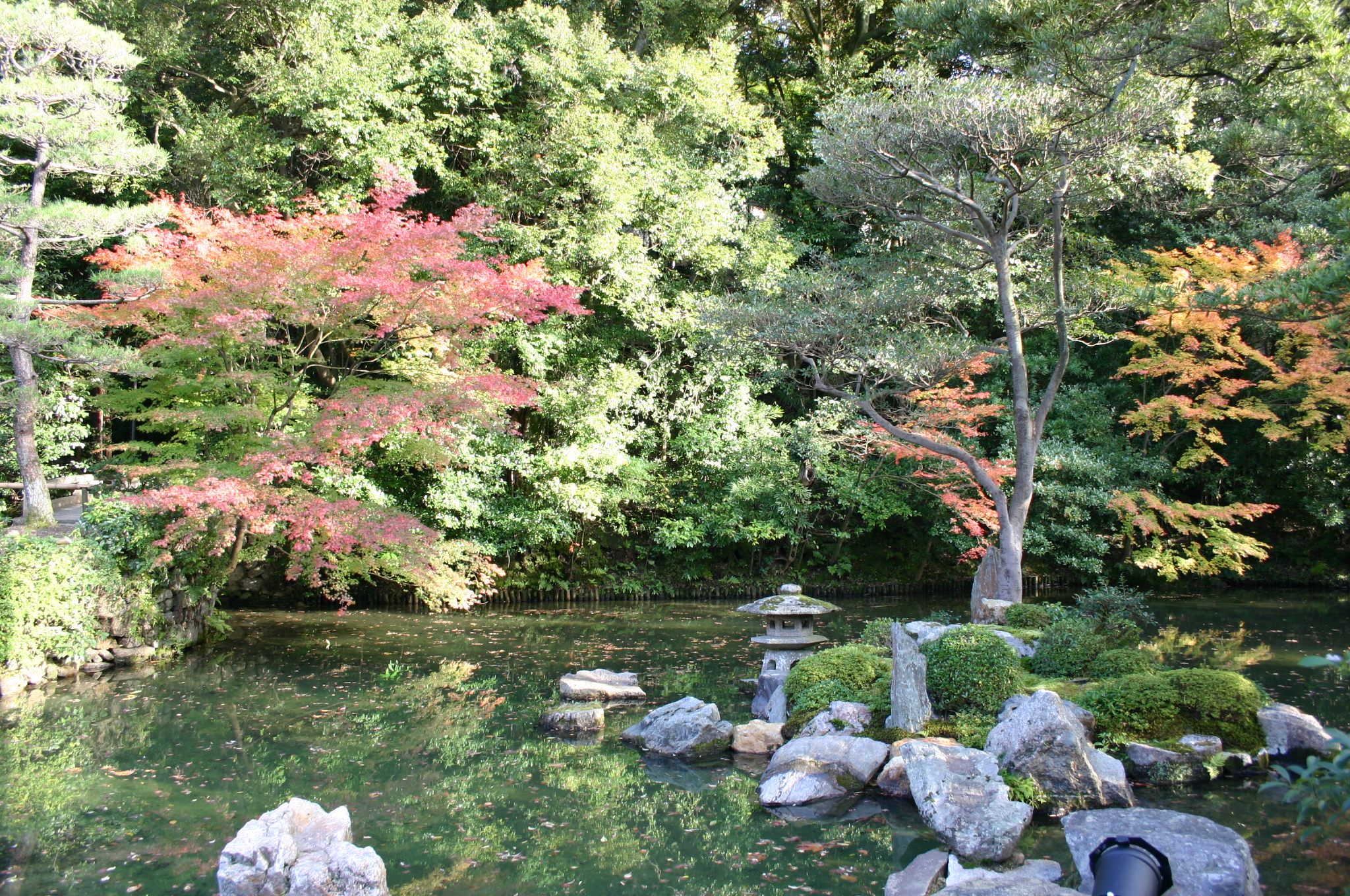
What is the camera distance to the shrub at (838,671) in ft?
24.0

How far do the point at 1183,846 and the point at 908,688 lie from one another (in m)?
2.57

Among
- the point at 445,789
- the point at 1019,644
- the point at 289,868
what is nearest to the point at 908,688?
the point at 1019,644

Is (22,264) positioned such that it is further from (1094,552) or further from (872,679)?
(1094,552)

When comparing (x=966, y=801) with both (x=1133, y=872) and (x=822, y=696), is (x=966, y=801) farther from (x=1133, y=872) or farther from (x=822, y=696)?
(x=822, y=696)

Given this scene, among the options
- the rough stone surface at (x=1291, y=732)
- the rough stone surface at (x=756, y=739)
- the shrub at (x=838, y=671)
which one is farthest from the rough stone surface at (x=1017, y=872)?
the shrub at (x=838, y=671)

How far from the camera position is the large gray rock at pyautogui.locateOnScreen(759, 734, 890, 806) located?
5.59 metres

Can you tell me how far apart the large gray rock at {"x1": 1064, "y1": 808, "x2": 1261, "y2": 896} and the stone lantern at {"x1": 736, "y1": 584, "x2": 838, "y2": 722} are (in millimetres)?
3787

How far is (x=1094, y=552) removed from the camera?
14.0 meters

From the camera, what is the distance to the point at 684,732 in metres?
6.68

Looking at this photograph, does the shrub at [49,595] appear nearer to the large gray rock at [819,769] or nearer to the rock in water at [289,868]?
the rock in water at [289,868]

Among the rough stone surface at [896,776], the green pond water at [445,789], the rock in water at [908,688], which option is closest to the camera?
the green pond water at [445,789]

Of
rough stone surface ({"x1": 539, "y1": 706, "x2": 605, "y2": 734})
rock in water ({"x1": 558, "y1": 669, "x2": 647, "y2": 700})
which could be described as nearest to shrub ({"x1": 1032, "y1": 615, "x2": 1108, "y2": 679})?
rock in water ({"x1": 558, "y1": 669, "x2": 647, "y2": 700})

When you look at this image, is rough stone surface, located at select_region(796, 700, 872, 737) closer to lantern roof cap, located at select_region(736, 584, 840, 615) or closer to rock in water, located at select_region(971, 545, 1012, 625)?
lantern roof cap, located at select_region(736, 584, 840, 615)

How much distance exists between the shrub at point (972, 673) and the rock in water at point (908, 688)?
273 millimetres
